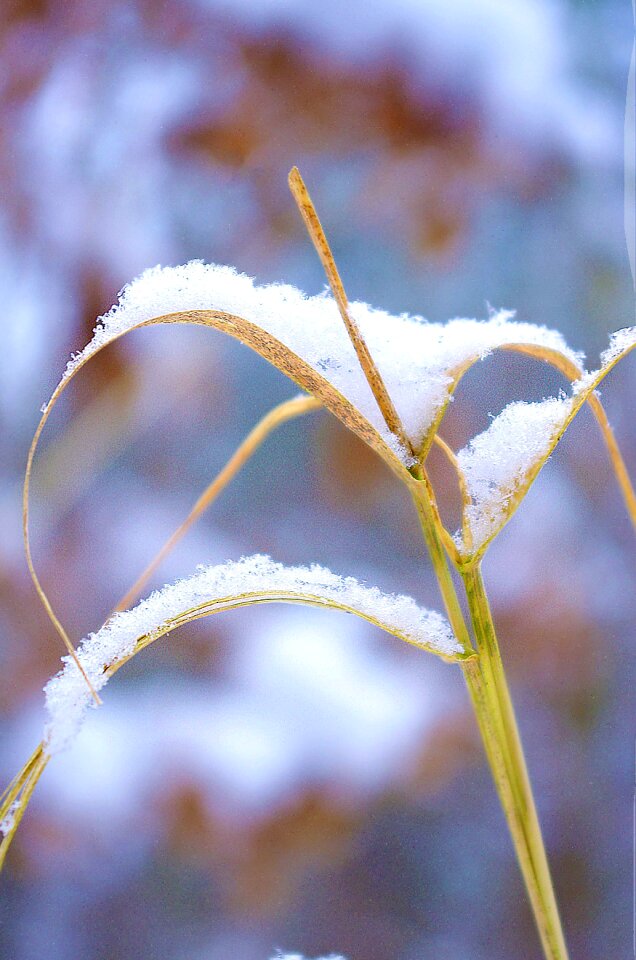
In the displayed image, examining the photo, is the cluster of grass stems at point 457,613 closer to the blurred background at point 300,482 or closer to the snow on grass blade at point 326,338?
the snow on grass blade at point 326,338

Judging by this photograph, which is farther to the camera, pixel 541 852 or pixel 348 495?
pixel 348 495

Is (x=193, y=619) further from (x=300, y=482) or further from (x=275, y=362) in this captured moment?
(x=300, y=482)

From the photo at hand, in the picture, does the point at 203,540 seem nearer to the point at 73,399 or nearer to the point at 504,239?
the point at 73,399

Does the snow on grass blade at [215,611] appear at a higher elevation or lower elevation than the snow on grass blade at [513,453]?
lower

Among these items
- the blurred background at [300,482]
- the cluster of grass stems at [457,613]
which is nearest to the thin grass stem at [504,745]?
the cluster of grass stems at [457,613]

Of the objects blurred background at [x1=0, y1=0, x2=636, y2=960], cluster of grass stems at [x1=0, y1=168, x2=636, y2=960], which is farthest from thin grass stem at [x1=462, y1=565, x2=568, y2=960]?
blurred background at [x1=0, y1=0, x2=636, y2=960]

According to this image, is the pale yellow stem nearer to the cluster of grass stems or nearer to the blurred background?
the cluster of grass stems

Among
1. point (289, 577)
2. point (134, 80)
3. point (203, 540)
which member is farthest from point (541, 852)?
point (134, 80)
